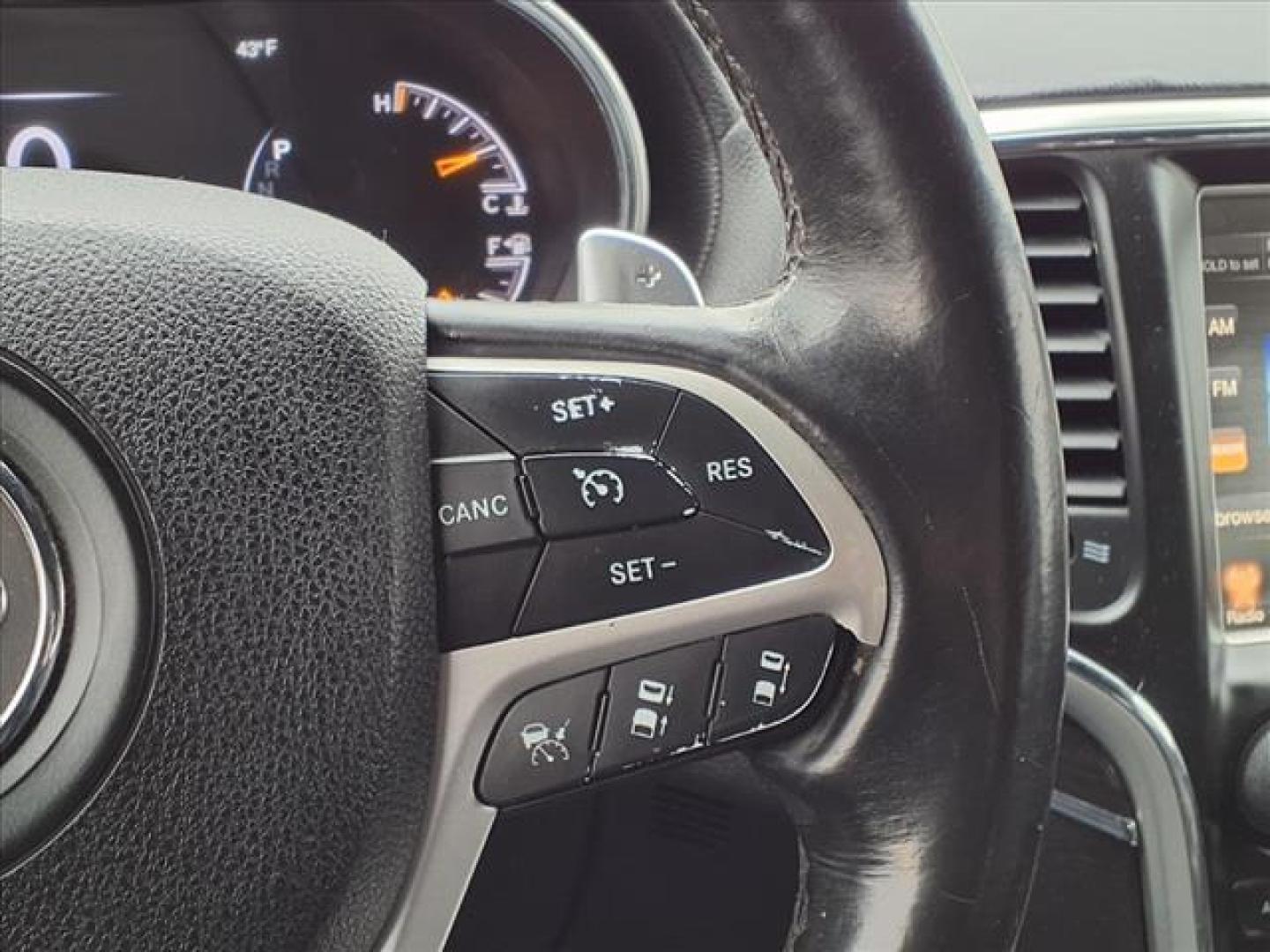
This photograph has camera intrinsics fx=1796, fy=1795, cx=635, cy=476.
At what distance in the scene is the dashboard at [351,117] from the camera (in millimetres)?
1979

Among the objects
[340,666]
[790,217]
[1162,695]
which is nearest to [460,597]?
[340,666]

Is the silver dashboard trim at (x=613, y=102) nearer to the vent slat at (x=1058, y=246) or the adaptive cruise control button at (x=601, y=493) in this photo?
the vent slat at (x=1058, y=246)

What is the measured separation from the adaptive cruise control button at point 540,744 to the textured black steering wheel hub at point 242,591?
3cm

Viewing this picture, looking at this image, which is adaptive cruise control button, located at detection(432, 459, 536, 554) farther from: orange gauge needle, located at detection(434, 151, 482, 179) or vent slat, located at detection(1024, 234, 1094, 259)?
orange gauge needle, located at detection(434, 151, 482, 179)

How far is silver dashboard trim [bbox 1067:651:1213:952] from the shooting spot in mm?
1219

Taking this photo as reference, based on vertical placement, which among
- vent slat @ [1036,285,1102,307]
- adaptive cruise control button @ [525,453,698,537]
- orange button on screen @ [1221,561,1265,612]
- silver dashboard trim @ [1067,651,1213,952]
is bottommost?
silver dashboard trim @ [1067,651,1213,952]

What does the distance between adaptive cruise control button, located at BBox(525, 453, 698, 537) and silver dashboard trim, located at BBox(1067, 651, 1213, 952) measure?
0.62 meters

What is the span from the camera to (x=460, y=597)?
661mm

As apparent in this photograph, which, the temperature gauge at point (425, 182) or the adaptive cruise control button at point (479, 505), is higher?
the temperature gauge at point (425, 182)

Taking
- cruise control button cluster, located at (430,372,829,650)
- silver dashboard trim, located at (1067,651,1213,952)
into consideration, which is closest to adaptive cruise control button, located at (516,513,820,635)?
cruise control button cluster, located at (430,372,829,650)

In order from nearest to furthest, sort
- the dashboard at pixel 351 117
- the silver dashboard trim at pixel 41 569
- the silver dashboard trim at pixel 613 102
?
the silver dashboard trim at pixel 41 569, the silver dashboard trim at pixel 613 102, the dashboard at pixel 351 117

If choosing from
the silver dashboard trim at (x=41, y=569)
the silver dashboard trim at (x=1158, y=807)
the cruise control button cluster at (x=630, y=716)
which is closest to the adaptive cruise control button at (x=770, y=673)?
the cruise control button cluster at (x=630, y=716)

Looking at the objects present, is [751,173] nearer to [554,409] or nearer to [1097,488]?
[1097,488]

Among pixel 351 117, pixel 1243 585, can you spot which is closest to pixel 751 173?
pixel 1243 585
